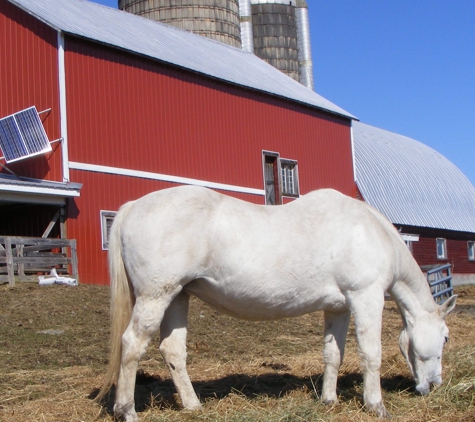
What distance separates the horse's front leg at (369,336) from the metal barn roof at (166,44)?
13865 mm

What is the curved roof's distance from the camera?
106ft

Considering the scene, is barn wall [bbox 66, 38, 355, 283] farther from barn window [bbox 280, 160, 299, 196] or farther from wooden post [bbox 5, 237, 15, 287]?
wooden post [bbox 5, 237, 15, 287]

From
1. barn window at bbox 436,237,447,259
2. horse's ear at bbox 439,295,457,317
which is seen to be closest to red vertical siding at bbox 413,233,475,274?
barn window at bbox 436,237,447,259

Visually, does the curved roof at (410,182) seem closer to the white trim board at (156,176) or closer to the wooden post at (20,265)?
the white trim board at (156,176)

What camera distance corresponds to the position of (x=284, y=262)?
6.18 meters

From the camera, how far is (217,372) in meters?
8.06

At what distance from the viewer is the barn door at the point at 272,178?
2400 centimetres

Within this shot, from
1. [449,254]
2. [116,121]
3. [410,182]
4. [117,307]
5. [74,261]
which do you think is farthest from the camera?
[449,254]

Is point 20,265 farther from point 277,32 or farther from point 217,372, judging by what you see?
point 277,32

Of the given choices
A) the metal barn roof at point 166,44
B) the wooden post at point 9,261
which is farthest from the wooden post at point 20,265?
the metal barn roof at point 166,44

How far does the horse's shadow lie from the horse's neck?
748 millimetres

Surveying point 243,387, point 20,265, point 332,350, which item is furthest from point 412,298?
point 20,265

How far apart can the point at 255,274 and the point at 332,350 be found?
121cm

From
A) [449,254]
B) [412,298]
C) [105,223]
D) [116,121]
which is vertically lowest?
[412,298]
